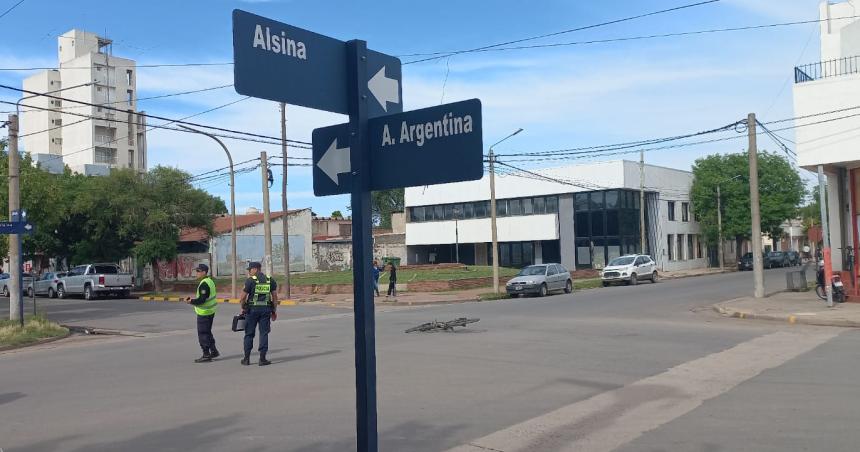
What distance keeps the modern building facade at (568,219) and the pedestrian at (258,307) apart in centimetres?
4125

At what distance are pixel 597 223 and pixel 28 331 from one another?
4047 centimetres

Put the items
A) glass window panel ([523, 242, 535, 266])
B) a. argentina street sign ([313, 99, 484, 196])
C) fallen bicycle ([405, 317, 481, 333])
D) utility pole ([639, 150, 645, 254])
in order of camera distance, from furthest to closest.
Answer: glass window panel ([523, 242, 535, 266])
utility pole ([639, 150, 645, 254])
fallen bicycle ([405, 317, 481, 333])
a. argentina street sign ([313, 99, 484, 196])

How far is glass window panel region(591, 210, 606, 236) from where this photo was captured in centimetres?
5169

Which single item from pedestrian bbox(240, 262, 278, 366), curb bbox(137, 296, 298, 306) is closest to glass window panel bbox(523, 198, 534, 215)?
curb bbox(137, 296, 298, 306)

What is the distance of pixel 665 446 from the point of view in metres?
6.58

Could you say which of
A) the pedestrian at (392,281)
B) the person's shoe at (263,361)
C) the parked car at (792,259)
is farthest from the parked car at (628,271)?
the person's shoe at (263,361)

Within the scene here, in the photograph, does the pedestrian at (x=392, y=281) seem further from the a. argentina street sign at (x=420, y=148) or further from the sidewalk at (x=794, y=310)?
the a. argentina street sign at (x=420, y=148)

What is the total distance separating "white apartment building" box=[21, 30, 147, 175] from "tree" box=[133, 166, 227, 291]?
138 ft

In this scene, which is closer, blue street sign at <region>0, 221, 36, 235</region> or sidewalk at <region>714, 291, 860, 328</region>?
sidewalk at <region>714, 291, 860, 328</region>

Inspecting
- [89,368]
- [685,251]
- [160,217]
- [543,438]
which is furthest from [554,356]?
[685,251]

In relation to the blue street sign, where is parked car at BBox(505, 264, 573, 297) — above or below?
below

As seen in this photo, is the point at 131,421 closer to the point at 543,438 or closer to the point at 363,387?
the point at 543,438

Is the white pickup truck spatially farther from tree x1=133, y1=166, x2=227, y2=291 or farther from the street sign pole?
the street sign pole

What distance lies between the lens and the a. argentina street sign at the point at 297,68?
3742 millimetres
